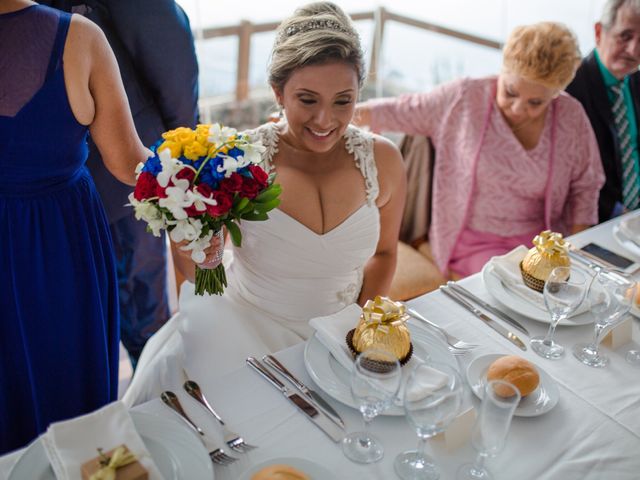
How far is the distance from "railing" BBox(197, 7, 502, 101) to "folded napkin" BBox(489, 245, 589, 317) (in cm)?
252

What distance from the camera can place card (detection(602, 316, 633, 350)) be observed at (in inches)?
57.9

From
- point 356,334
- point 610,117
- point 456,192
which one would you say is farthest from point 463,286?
point 610,117

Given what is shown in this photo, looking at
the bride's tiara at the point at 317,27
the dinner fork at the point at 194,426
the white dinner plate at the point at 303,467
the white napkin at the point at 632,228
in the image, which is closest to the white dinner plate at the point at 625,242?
the white napkin at the point at 632,228

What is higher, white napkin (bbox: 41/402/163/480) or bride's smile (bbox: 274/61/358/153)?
bride's smile (bbox: 274/61/358/153)

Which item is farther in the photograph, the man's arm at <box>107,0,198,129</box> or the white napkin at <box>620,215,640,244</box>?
the white napkin at <box>620,215,640,244</box>

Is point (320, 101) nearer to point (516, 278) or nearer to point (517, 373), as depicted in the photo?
point (516, 278)

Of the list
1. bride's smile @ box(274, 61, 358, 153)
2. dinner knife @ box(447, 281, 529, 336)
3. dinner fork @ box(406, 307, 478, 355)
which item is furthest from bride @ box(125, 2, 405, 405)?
dinner fork @ box(406, 307, 478, 355)

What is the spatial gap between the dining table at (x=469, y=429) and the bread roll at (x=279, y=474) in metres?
0.04

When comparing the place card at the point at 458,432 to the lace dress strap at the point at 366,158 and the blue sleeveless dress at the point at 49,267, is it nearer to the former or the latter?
the lace dress strap at the point at 366,158

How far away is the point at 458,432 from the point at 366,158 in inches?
40.5

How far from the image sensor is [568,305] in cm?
142

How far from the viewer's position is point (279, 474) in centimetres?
102

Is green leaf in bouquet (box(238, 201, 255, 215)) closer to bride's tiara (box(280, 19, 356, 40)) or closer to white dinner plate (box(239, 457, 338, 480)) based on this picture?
white dinner plate (box(239, 457, 338, 480))

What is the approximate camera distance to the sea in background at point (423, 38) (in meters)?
4.31
